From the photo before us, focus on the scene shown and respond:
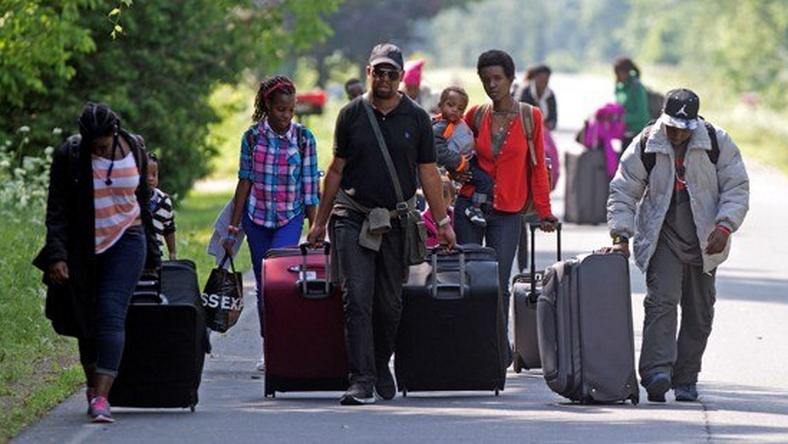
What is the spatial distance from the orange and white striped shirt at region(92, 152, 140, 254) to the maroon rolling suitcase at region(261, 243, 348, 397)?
1.03 m

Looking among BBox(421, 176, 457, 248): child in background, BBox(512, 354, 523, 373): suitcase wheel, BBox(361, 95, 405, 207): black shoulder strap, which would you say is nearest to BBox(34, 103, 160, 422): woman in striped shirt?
BBox(361, 95, 405, 207): black shoulder strap

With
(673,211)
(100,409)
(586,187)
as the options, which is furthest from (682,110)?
(586,187)

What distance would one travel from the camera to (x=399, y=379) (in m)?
12.2

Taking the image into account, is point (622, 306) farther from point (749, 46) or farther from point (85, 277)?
point (749, 46)

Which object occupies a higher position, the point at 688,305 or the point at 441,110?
the point at 441,110

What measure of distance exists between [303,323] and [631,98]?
43.4 feet

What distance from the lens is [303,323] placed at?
12008 mm

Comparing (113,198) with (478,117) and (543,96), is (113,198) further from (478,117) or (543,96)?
(543,96)

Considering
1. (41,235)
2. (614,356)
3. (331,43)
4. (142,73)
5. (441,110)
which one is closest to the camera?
(614,356)

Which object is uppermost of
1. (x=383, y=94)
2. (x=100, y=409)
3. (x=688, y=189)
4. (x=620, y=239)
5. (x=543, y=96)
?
(x=543, y=96)

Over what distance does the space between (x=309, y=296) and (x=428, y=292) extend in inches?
24.1

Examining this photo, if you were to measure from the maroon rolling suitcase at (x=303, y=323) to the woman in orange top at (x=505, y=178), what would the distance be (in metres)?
1.43

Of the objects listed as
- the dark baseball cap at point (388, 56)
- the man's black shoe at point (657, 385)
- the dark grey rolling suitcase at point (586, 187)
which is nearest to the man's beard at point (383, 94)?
the dark baseball cap at point (388, 56)

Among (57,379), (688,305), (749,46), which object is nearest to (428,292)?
(688,305)
